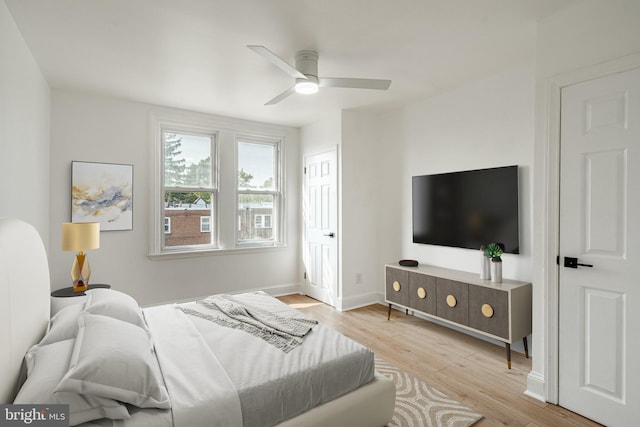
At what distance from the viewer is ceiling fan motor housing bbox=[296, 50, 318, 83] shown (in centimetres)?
260

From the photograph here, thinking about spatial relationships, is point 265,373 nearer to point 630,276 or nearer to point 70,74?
point 630,276

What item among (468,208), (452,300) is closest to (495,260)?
(452,300)

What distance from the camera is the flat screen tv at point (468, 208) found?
3031 mm

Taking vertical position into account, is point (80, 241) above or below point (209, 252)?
above

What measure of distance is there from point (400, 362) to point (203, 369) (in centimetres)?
182

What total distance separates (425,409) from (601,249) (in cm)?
149

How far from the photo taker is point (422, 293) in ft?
11.2

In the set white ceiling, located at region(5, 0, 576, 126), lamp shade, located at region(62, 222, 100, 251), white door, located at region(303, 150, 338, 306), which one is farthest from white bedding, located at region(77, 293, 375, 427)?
white door, located at region(303, 150, 338, 306)

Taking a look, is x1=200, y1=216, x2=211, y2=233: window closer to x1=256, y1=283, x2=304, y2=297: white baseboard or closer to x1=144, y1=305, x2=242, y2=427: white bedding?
x1=256, y1=283, x2=304, y2=297: white baseboard

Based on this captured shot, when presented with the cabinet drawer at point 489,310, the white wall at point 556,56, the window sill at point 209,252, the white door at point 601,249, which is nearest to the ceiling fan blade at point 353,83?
the white wall at point 556,56

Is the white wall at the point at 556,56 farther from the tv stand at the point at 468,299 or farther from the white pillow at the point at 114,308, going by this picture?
the white pillow at the point at 114,308

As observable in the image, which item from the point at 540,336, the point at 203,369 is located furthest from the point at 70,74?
the point at 540,336

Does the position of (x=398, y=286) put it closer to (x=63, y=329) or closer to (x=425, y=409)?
(x=425, y=409)

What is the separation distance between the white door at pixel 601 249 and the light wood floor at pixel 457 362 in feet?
0.89
